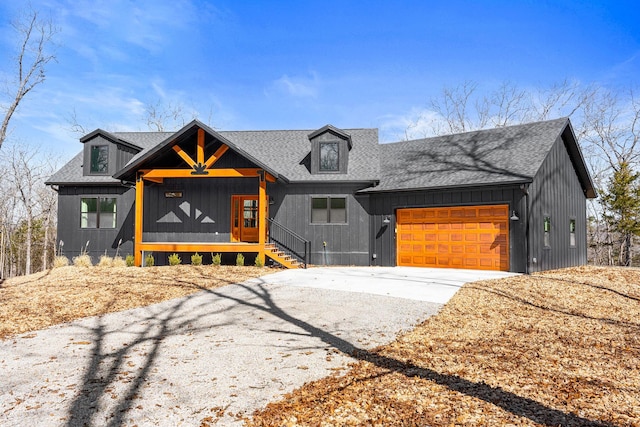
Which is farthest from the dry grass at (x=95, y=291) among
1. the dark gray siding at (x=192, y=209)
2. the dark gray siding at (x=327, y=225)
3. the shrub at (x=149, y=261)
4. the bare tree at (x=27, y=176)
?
the bare tree at (x=27, y=176)

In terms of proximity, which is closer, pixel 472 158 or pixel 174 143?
pixel 174 143

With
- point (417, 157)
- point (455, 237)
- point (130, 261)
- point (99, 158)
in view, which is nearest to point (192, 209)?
Result: point (130, 261)

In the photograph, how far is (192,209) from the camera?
16.1 metres

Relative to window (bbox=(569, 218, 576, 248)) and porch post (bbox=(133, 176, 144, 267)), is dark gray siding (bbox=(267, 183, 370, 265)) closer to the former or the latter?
porch post (bbox=(133, 176, 144, 267))

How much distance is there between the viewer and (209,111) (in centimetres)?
3178

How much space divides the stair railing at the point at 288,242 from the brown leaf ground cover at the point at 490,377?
28.7 feet

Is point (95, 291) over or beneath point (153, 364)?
over

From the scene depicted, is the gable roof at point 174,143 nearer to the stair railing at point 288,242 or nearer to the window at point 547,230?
the stair railing at point 288,242

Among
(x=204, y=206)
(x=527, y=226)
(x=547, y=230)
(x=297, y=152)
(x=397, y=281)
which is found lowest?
(x=397, y=281)

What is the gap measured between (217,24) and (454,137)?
11150 mm

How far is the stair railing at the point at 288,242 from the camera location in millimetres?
15664

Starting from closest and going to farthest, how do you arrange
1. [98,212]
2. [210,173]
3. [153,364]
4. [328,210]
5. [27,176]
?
[153,364], [210,173], [328,210], [98,212], [27,176]

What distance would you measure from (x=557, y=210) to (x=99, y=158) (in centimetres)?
1906

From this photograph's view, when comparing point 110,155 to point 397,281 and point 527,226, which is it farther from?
point 527,226
